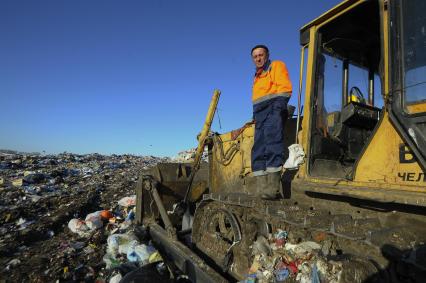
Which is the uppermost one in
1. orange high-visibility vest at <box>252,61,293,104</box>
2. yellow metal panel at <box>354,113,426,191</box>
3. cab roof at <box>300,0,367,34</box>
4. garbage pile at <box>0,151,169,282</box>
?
cab roof at <box>300,0,367,34</box>

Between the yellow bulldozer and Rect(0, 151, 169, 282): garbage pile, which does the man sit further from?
Rect(0, 151, 169, 282): garbage pile

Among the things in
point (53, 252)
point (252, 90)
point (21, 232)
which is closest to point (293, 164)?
point (252, 90)

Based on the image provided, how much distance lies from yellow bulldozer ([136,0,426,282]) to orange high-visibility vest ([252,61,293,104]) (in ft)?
0.58

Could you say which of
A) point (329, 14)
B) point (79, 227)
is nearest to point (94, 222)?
point (79, 227)

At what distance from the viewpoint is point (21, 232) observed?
21.6 ft

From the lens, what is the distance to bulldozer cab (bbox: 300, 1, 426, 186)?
2.21m

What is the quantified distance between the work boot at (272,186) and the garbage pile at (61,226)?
2.12 meters

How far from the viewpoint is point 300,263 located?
253 centimetres

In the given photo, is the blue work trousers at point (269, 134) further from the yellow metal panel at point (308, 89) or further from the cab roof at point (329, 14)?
the cab roof at point (329, 14)

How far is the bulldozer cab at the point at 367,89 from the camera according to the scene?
7.24 ft

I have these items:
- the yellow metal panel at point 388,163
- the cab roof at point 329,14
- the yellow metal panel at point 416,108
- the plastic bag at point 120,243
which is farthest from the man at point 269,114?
the plastic bag at point 120,243

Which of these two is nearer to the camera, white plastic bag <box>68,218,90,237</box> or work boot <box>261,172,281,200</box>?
work boot <box>261,172,281,200</box>

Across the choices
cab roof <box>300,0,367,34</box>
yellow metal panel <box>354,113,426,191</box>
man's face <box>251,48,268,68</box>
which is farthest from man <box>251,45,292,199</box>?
yellow metal panel <box>354,113,426,191</box>

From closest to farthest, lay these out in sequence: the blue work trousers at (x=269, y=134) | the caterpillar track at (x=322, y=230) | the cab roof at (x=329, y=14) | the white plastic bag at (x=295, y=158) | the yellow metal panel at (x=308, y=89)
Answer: the caterpillar track at (x=322, y=230)
the cab roof at (x=329, y=14)
the white plastic bag at (x=295, y=158)
the yellow metal panel at (x=308, y=89)
the blue work trousers at (x=269, y=134)
